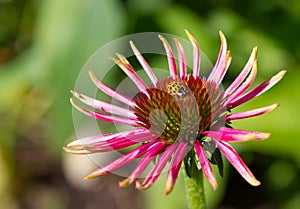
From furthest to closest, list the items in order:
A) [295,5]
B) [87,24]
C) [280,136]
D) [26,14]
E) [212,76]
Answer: [26,14] < [295,5] < [87,24] < [280,136] < [212,76]

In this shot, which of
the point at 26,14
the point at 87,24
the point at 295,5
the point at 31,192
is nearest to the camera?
the point at 87,24

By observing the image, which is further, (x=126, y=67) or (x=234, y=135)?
(x=126, y=67)

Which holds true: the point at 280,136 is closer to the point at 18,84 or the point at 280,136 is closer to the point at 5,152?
the point at 18,84

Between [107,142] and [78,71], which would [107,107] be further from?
[78,71]

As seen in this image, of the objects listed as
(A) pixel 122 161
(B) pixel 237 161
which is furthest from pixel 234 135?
(A) pixel 122 161

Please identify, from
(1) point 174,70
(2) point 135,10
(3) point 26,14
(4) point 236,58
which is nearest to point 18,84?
(3) point 26,14

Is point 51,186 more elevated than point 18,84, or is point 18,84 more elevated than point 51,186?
point 18,84

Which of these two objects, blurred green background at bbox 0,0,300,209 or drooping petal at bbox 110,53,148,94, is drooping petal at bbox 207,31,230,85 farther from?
blurred green background at bbox 0,0,300,209

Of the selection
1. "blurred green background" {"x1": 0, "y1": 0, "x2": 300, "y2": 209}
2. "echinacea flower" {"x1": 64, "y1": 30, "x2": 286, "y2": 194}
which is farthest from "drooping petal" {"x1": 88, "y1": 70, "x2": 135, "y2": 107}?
"blurred green background" {"x1": 0, "y1": 0, "x2": 300, "y2": 209}
